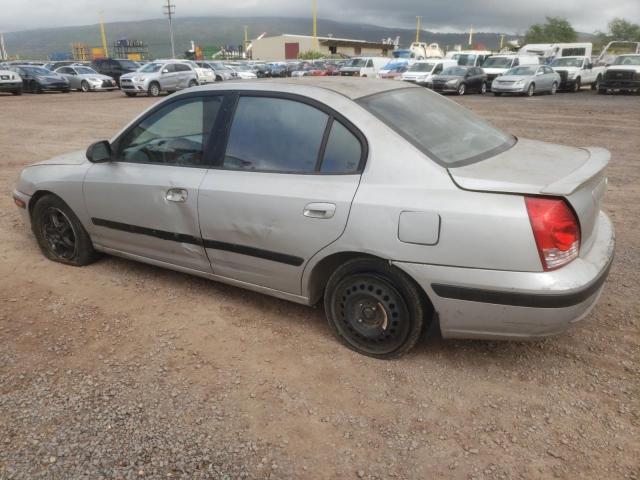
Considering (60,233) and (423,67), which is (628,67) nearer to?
(423,67)

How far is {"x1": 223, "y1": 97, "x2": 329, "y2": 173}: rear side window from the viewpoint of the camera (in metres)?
2.97

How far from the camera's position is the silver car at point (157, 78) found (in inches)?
880

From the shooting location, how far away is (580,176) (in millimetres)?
2537

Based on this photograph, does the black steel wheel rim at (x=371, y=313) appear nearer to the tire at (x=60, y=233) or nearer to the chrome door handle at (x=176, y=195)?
the chrome door handle at (x=176, y=195)

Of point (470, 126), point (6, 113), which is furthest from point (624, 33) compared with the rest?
point (470, 126)

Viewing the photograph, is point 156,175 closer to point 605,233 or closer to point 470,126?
point 470,126

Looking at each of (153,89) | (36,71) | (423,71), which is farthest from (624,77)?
(36,71)

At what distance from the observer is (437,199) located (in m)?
2.52

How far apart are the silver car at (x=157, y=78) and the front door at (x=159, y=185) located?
20447 millimetres

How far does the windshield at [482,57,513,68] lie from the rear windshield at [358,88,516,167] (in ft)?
82.4

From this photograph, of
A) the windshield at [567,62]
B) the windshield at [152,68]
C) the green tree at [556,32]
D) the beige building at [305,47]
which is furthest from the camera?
the beige building at [305,47]

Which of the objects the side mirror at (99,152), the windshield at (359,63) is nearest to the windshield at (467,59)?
the windshield at (359,63)

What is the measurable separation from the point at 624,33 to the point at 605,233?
89484 millimetres

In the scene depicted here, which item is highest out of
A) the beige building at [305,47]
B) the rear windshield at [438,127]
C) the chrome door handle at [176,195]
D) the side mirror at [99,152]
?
the beige building at [305,47]
